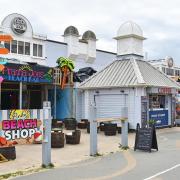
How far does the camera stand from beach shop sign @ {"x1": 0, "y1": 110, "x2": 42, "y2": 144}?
13977 millimetres

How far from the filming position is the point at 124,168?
1018cm

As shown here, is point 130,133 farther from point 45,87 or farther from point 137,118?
point 45,87

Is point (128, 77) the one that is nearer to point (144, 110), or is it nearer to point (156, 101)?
point (144, 110)

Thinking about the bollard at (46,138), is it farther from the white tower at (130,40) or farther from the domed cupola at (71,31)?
the domed cupola at (71,31)

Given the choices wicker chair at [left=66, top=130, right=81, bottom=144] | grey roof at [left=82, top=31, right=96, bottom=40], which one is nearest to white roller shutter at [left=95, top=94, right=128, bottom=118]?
wicker chair at [left=66, top=130, right=81, bottom=144]

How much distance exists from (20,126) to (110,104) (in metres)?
8.86

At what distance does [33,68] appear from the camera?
73.3ft

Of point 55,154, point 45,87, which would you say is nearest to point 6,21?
point 45,87

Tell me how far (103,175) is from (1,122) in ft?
19.3

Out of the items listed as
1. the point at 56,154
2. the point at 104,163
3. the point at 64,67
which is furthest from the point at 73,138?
the point at 64,67

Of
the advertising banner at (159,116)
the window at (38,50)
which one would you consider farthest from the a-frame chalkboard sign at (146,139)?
the window at (38,50)

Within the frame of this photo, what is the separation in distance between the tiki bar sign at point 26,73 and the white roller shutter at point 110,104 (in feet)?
12.0

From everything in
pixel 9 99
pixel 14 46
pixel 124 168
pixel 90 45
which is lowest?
pixel 124 168

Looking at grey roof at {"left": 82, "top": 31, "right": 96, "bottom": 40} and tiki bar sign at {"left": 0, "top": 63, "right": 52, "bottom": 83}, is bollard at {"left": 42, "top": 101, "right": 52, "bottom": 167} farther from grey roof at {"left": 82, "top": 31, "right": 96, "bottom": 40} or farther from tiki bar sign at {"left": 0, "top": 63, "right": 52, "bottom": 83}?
grey roof at {"left": 82, "top": 31, "right": 96, "bottom": 40}
